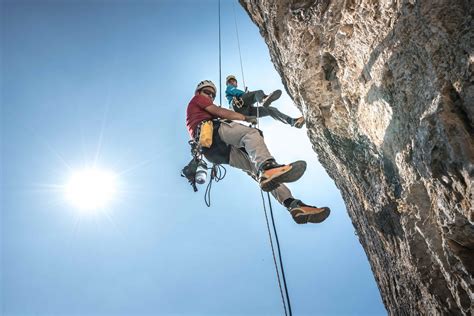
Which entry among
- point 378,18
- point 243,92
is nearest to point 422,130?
point 378,18

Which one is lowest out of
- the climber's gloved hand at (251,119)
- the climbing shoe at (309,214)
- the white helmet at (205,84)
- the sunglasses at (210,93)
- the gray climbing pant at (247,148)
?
the climbing shoe at (309,214)

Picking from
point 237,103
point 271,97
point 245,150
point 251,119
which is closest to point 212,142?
point 245,150

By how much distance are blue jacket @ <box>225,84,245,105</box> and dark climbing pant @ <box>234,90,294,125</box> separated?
0.62 feet

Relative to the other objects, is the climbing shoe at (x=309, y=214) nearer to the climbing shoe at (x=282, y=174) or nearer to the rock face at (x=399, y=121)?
the climbing shoe at (x=282, y=174)

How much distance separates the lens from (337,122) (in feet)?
13.1

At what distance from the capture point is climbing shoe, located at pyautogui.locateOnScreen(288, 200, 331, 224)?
3.70 meters

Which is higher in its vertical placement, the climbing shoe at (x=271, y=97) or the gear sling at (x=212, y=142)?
the climbing shoe at (x=271, y=97)

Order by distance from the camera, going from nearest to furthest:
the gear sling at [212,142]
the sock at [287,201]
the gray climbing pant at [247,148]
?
1. the sock at [287,201]
2. the gray climbing pant at [247,148]
3. the gear sling at [212,142]

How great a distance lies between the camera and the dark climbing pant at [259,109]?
6410mm

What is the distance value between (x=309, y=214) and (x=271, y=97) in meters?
3.19

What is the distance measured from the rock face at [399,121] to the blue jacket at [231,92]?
229 centimetres

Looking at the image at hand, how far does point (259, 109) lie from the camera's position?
6715mm

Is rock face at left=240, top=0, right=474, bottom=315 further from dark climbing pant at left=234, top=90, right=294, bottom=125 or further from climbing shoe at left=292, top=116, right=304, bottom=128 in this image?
dark climbing pant at left=234, top=90, right=294, bottom=125

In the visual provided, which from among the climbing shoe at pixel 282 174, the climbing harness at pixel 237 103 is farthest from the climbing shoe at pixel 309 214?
the climbing harness at pixel 237 103
